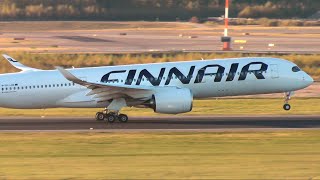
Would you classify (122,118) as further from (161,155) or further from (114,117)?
(161,155)

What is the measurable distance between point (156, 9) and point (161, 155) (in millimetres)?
107479

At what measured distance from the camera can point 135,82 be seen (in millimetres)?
42812

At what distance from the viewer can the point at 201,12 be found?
149 meters

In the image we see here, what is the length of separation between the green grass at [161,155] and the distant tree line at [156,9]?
9582 centimetres

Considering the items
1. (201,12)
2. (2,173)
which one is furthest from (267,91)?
(201,12)

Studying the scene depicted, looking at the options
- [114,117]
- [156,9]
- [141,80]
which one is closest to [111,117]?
[114,117]

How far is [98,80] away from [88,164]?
15.0 metres

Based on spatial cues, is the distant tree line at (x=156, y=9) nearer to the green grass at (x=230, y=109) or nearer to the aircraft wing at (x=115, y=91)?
the green grass at (x=230, y=109)

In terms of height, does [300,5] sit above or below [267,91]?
below

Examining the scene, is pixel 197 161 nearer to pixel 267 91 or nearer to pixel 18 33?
pixel 267 91

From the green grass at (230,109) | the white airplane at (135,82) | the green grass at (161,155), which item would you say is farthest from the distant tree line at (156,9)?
the green grass at (161,155)

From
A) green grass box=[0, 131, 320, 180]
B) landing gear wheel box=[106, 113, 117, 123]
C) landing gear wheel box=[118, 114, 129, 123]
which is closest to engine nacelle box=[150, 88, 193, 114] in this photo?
landing gear wheel box=[118, 114, 129, 123]

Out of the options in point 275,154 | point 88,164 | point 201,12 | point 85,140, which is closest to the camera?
point 88,164

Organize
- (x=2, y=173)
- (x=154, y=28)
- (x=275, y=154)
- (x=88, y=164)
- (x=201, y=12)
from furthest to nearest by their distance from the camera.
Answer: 1. (x=201, y=12)
2. (x=154, y=28)
3. (x=275, y=154)
4. (x=88, y=164)
5. (x=2, y=173)
